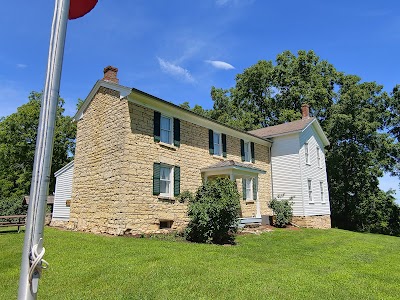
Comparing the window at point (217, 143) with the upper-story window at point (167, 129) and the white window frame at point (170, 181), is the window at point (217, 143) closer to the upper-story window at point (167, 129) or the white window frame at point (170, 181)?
the upper-story window at point (167, 129)

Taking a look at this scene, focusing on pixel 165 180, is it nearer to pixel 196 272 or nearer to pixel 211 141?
pixel 211 141

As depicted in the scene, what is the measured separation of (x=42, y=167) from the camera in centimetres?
223

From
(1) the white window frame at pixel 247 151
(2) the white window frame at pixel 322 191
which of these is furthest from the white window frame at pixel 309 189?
(1) the white window frame at pixel 247 151

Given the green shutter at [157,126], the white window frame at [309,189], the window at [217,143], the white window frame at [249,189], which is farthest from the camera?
the white window frame at [309,189]

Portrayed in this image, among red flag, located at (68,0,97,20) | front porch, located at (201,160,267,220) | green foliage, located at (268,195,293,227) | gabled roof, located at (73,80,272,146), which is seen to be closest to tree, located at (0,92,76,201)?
gabled roof, located at (73,80,272,146)

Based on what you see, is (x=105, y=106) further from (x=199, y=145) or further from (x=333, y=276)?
(x=333, y=276)

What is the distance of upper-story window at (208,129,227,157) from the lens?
17109 mm

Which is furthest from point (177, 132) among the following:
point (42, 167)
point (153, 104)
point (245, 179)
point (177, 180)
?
point (42, 167)

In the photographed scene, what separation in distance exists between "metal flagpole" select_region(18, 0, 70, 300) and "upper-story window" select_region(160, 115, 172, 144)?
38.5 feet

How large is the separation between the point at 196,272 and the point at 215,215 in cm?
483

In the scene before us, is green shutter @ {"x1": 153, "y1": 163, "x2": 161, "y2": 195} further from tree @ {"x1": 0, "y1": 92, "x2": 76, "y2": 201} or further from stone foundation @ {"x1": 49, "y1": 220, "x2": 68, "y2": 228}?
tree @ {"x1": 0, "y1": 92, "x2": 76, "y2": 201}

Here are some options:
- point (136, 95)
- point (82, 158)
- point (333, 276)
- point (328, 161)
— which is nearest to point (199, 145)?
point (136, 95)

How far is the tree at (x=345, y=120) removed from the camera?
88.9 ft

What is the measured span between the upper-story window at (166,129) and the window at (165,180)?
1.32 m
